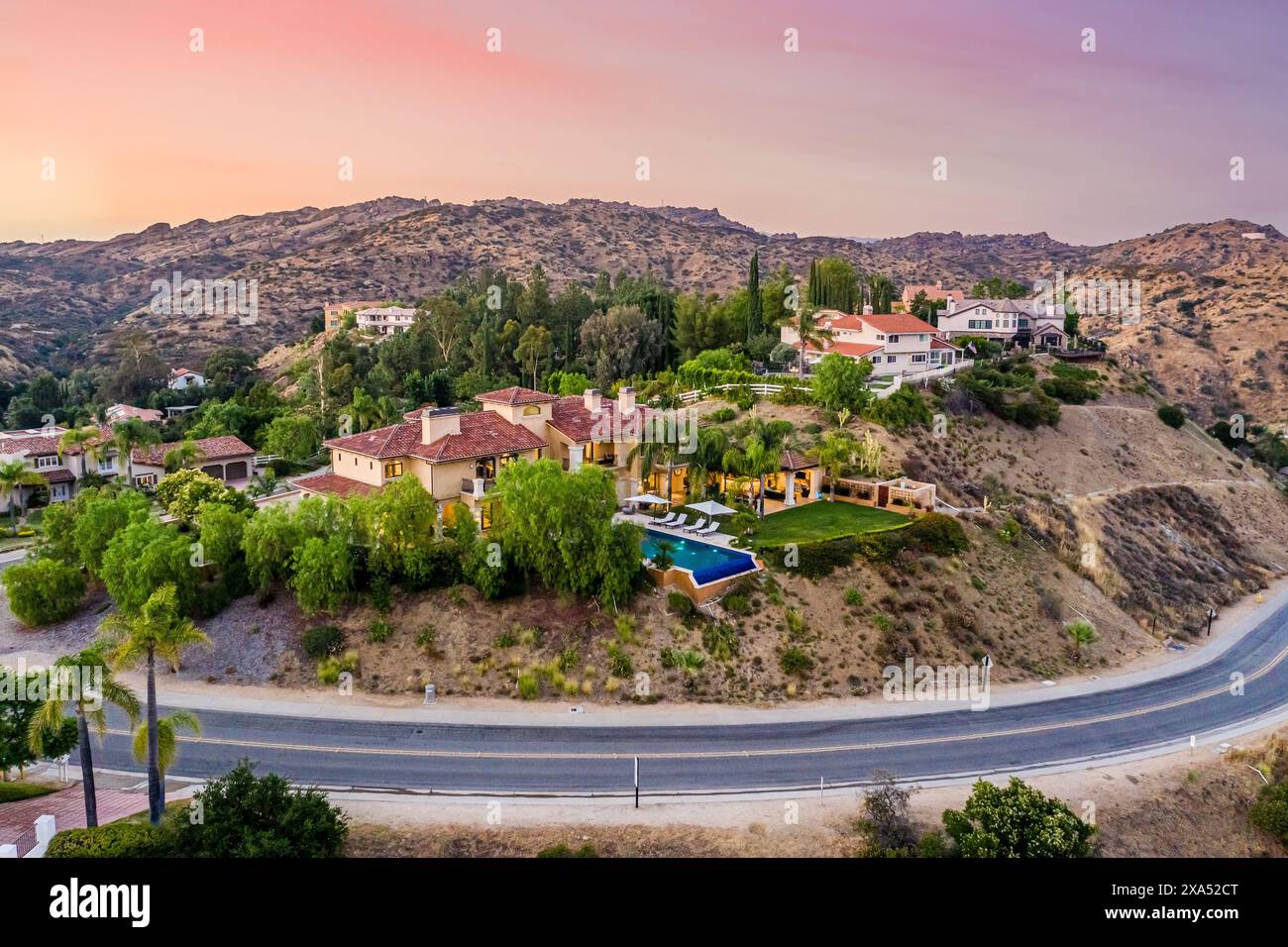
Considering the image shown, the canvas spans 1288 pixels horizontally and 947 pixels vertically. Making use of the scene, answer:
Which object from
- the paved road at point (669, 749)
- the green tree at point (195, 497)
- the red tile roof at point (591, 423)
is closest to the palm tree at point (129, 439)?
the green tree at point (195, 497)

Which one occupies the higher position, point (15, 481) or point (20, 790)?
point (15, 481)

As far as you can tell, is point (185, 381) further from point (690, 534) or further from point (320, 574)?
point (690, 534)

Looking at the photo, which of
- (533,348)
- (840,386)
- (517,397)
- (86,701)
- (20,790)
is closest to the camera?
(86,701)

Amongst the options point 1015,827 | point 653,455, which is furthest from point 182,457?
point 1015,827

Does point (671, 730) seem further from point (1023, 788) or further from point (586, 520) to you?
point (1023, 788)

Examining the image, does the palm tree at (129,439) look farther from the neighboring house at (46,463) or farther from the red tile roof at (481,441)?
the red tile roof at (481,441)

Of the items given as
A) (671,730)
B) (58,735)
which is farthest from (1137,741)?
(58,735)
